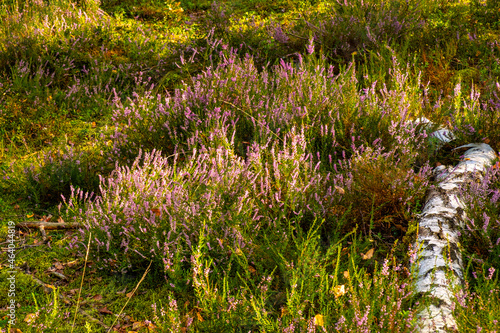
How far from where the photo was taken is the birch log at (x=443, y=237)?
1.99m

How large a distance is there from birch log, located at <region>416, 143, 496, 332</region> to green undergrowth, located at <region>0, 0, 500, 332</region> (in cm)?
7

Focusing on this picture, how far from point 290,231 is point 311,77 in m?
1.89

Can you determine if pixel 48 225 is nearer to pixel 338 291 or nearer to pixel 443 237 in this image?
pixel 338 291

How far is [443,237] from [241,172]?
1325 mm

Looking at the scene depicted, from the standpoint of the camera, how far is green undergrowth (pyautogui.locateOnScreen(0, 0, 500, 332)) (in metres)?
2.25

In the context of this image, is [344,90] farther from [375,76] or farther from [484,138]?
[484,138]

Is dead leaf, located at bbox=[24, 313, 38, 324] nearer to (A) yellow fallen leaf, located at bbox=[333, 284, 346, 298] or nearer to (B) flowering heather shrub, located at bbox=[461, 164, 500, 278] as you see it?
(A) yellow fallen leaf, located at bbox=[333, 284, 346, 298]

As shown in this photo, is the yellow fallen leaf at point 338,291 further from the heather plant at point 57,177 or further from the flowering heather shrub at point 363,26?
the flowering heather shrub at point 363,26

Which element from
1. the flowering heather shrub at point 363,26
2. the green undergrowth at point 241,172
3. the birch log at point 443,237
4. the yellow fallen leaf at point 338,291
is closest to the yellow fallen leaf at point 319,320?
the green undergrowth at point 241,172

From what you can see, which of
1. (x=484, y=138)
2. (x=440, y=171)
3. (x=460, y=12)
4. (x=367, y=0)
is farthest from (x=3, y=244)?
(x=460, y=12)

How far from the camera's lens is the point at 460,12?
5.70 m

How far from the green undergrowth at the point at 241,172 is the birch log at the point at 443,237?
0.25 feet

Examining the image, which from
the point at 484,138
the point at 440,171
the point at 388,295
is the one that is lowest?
the point at 388,295

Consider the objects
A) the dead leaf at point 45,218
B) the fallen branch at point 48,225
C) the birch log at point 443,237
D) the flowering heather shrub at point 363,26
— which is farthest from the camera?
the flowering heather shrub at point 363,26
